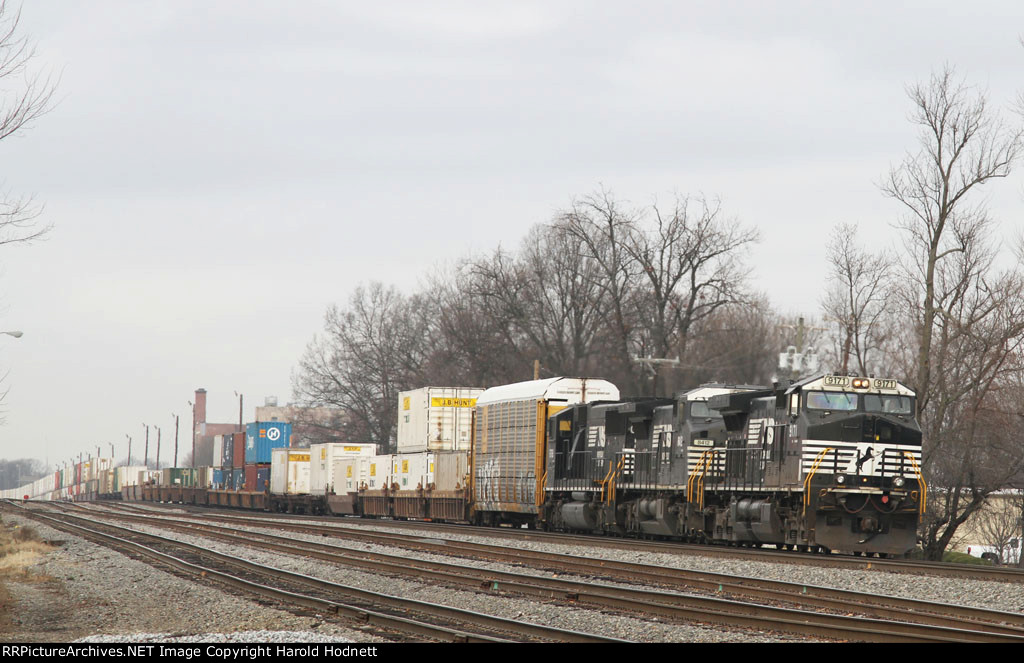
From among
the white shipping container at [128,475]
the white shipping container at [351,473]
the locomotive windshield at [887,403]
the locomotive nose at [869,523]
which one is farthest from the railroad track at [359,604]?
the white shipping container at [128,475]

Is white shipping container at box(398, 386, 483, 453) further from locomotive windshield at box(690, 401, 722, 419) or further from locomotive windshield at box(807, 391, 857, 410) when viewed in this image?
locomotive windshield at box(807, 391, 857, 410)

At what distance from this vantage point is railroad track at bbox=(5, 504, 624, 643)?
38.4 ft

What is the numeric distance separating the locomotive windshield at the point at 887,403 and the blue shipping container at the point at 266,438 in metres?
45.0

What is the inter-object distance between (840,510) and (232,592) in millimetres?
11349

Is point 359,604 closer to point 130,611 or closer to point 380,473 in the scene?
point 130,611

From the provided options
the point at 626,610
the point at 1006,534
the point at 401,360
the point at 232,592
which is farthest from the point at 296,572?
the point at 401,360

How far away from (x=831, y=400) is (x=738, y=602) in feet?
28.8

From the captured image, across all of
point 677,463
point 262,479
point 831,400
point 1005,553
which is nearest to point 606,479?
point 677,463

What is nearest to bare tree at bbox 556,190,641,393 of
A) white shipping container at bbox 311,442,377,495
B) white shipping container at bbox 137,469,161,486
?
white shipping container at bbox 311,442,377,495

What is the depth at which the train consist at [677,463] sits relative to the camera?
2166 cm

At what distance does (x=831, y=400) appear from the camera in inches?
856

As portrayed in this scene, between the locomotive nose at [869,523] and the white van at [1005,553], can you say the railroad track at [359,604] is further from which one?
the white van at [1005,553]

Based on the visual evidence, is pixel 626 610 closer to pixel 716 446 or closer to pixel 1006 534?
pixel 716 446

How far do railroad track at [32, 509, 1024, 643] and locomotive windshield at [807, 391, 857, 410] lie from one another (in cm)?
515
